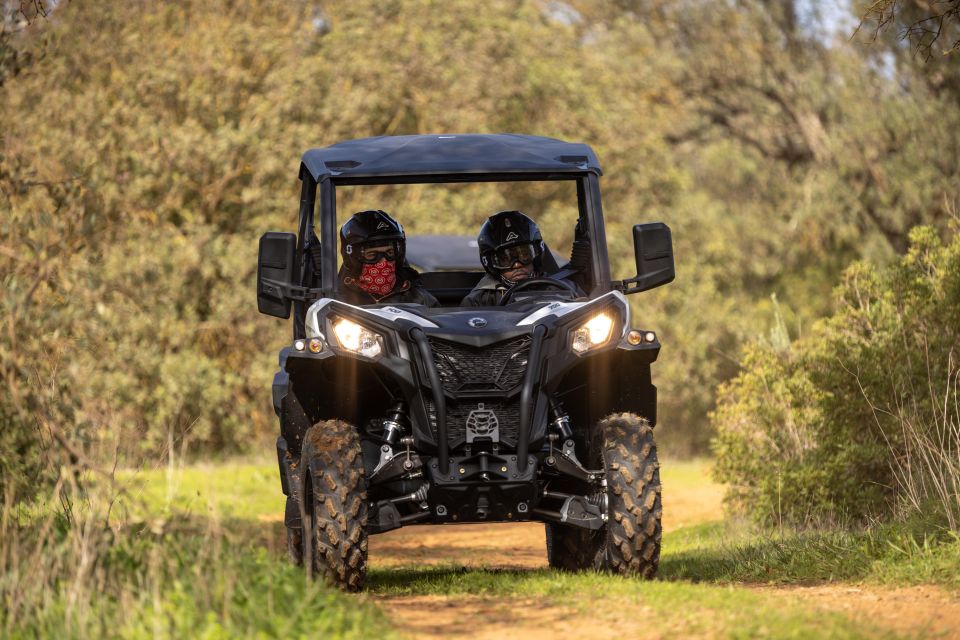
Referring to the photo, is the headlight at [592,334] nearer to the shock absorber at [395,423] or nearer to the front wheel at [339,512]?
the shock absorber at [395,423]

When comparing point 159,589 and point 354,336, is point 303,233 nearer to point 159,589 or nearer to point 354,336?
point 354,336

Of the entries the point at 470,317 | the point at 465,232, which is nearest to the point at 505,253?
the point at 470,317

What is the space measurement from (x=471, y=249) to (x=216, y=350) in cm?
871

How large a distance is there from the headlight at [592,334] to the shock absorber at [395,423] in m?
1.03

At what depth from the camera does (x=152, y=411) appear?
88.0ft

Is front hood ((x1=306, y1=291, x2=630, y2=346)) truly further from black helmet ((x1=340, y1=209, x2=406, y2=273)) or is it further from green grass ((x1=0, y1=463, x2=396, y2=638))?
green grass ((x1=0, y1=463, x2=396, y2=638))

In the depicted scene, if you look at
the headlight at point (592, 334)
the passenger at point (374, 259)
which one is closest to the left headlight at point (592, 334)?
the headlight at point (592, 334)

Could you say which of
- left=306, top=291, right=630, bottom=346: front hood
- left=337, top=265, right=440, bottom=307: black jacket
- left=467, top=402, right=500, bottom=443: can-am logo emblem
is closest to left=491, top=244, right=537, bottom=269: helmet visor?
left=337, top=265, right=440, bottom=307: black jacket

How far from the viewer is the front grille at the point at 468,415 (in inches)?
338

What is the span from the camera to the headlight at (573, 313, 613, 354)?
8.81 meters

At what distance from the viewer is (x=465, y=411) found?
8.63 m

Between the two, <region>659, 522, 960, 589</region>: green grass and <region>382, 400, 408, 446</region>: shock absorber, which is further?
Answer: <region>659, 522, 960, 589</region>: green grass

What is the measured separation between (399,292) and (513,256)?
30.4 inches

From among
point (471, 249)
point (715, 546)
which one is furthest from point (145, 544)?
point (471, 249)
